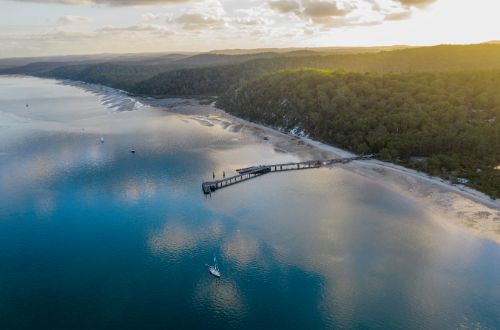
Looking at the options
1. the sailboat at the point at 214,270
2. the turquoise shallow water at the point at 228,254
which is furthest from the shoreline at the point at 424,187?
the sailboat at the point at 214,270

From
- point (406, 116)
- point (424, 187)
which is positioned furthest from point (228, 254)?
point (406, 116)

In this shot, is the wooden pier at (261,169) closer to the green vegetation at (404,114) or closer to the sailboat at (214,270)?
the green vegetation at (404,114)

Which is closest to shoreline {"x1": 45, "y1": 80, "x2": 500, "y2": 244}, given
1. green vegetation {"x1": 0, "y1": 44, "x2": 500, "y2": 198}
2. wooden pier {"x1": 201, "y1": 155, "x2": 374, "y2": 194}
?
green vegetation {"x1": 0, "y1": 44, "x2": 500, "y2": 198}

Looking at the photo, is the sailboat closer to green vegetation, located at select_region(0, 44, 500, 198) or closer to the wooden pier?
the wooden pier

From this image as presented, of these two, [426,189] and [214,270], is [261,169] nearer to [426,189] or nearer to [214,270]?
[426,189]

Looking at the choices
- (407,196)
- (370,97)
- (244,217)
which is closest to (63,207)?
(244,217)

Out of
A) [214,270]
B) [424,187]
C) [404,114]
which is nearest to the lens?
[214,270]
